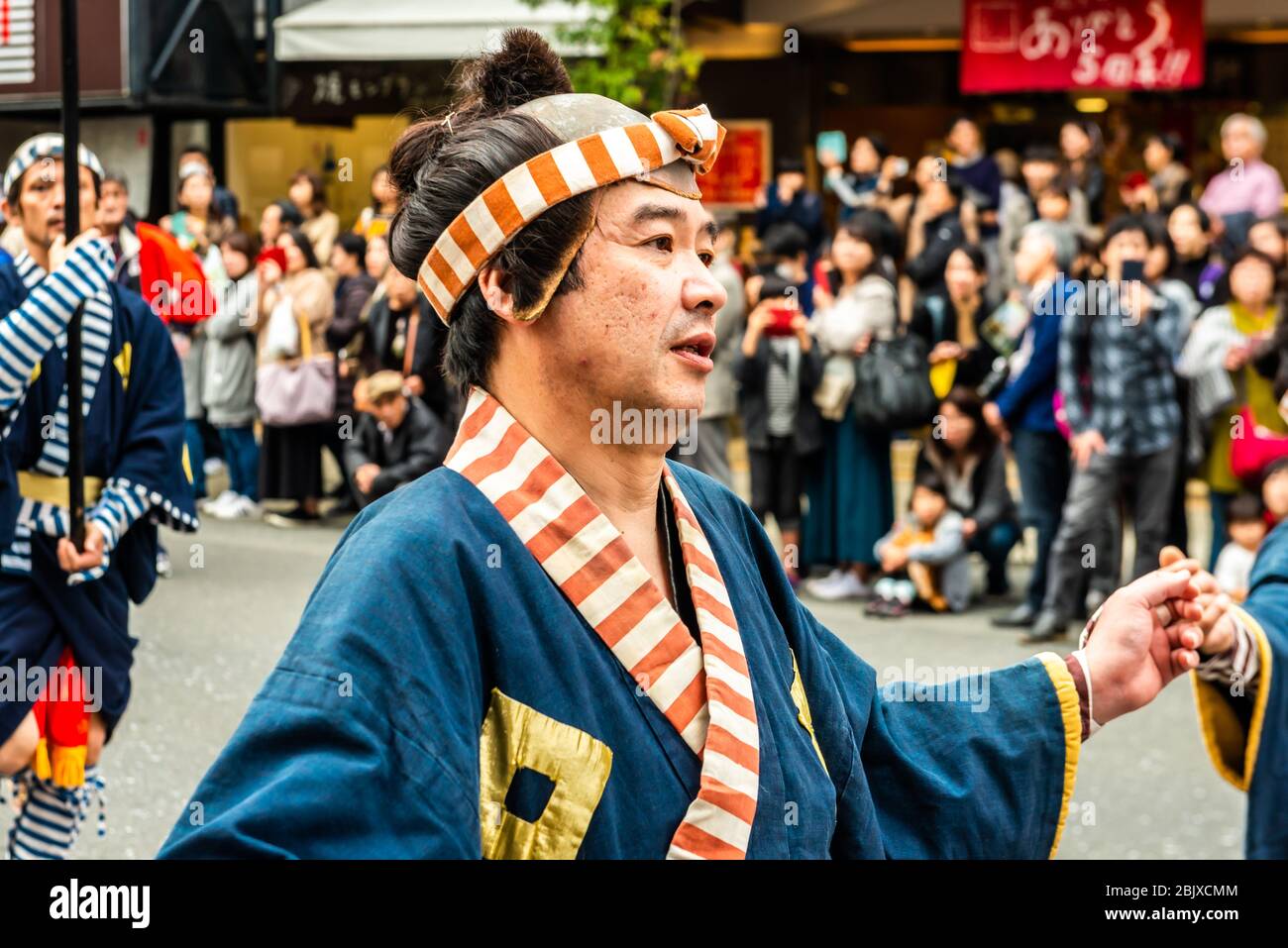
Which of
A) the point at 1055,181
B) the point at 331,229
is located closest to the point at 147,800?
the point at 1055,181

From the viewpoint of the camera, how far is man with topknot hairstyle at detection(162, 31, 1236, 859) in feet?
6.32

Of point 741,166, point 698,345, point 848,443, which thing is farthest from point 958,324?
point 698,345

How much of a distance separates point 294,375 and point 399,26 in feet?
10.7

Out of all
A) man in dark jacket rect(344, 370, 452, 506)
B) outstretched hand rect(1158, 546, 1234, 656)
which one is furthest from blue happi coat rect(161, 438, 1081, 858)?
man in dark jacket rect(344, 370, 452, 506)

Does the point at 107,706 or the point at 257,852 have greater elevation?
the point at 257,852

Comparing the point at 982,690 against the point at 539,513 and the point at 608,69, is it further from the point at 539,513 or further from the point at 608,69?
the point at 608,69

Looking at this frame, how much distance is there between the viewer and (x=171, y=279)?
A: 9.42m

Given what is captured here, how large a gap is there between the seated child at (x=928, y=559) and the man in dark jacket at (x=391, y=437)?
2339 mm

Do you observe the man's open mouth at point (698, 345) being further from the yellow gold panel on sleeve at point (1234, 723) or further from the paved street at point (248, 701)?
the paved street at point (248, 701)

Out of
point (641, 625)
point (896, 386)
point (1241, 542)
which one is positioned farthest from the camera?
point (896, 386)

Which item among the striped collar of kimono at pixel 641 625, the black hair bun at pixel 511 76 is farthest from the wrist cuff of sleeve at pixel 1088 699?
the black hair bun at pixel 511 76

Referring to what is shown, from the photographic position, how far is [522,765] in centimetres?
203

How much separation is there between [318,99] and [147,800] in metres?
9.80

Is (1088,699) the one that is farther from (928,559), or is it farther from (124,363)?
(928,559)
